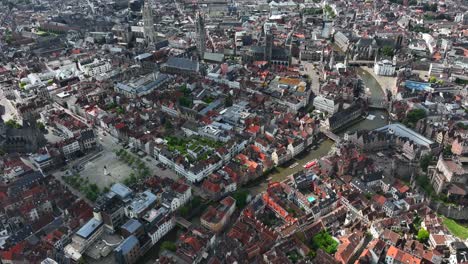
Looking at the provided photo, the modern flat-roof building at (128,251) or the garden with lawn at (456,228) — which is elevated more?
the modern flat-roof building at (128,251)

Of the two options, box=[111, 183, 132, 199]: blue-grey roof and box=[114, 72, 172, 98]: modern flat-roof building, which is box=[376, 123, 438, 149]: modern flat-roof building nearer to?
box=[111, 183, 132, 199]: blue-grey roof


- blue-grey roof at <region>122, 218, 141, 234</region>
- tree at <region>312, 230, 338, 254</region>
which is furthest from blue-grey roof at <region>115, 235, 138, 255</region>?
tree at <region>312, 230, 338, 254</region>

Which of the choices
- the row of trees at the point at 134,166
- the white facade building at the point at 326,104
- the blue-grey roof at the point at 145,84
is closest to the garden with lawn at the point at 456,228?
the white facade building at the point at 326,104

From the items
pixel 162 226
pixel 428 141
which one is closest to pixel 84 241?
pixel 162 226

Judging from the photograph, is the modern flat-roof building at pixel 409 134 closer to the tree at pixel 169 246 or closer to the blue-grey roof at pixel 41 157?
the tree at pixel 169 246

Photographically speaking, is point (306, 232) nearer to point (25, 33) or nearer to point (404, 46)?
point (404, 46)

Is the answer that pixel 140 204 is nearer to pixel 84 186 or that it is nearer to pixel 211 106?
pixel 84 186

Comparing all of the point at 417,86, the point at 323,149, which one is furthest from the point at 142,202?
the point at 417,86

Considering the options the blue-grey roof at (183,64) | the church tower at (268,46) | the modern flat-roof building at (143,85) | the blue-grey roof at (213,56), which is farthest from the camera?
the blue-grey roof at (213,56)
